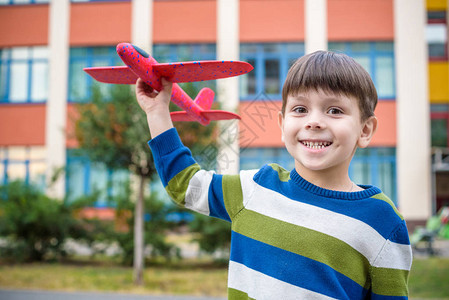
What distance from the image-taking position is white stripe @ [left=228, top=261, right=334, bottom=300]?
1109mm

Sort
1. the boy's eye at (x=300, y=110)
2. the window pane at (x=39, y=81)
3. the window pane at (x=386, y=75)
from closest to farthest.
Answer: the boy's eye at (x=300, y=110), the window pane at (x=386, y=75), the window pane at (x=39, y=81)

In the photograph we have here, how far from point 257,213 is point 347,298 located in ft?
1.03

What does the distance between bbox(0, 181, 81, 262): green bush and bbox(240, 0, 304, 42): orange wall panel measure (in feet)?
23.1

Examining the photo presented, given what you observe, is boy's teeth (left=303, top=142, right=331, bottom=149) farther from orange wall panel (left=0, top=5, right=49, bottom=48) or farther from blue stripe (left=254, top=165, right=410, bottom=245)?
orange wall panel (left=0, top=5, right=49, bottom=48)

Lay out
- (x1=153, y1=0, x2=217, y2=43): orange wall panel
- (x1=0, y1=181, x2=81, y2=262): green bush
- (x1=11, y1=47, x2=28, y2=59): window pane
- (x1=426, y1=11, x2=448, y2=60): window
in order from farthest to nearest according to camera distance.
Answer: (x1=11, y1=47, x2=28, y2=59): window pane < (x1=426, y1=11, x2=448, y2=60): window < (x1=153, y1=0, x2=217, y2=43): orange wall panel < (x1=0, y1=181, x2=81, y2=262): green bush

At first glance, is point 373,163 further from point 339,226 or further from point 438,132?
point 339,226

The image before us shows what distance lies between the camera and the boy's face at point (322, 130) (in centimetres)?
115

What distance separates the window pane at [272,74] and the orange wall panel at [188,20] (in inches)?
67.0

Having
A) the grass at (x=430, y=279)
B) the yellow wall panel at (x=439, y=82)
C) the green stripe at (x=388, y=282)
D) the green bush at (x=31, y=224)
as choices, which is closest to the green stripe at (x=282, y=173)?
the green stripe at (x=388, y=282)

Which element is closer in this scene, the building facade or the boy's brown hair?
the boy's brown hair

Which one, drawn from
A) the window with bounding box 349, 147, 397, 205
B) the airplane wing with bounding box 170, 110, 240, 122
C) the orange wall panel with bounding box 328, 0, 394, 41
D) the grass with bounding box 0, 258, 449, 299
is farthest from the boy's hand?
the orange wall panel with bounding box 328, 0, 394, 41

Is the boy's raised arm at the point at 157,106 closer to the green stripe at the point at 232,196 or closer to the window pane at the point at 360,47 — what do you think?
the green stripe at the point at 232,196

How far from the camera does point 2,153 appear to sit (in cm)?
1336

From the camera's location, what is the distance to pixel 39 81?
13.4 m
